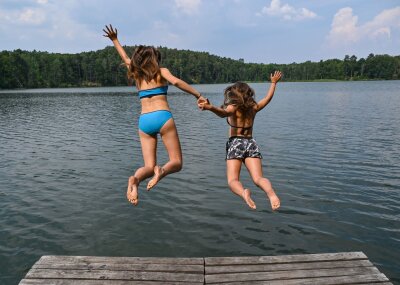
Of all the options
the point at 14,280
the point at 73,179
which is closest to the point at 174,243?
the point at 14,280

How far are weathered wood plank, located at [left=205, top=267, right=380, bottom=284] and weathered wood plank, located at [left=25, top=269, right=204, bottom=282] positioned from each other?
1.36 feet

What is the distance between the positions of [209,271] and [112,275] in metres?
2.19

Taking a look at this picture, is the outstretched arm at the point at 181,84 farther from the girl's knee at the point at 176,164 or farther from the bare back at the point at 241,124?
the bare back at the point at 241,124

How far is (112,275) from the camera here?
8.45 meters

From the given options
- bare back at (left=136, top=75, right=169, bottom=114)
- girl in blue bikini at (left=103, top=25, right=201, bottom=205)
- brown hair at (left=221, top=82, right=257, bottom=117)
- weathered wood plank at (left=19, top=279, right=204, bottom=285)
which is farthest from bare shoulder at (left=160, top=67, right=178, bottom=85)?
weathered wood plank at (left=19, top=279, right=204, bottom=285)

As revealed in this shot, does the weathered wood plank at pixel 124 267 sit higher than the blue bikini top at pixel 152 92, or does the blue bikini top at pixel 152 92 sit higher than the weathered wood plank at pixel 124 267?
the blue bikini top at pixel 152 92

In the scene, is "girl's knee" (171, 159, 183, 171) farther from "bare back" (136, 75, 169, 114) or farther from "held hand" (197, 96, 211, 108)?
"held hand" (197, 96, 211, 108)

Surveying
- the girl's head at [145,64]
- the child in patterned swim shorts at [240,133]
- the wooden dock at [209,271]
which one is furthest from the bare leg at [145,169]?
the wooden dock at [209,271]

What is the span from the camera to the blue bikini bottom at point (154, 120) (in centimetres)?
692

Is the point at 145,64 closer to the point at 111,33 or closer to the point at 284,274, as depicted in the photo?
the point at 111,33

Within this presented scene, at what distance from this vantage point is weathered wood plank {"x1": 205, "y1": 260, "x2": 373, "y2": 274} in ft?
28.1

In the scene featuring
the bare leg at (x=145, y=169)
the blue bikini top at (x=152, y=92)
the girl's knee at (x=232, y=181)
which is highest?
the blue bikini top at (x=152, y=92)

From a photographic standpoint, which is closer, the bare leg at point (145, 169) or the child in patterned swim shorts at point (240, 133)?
the bare leg at point (145, 169)

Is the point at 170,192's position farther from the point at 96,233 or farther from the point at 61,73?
the point at 61,73
